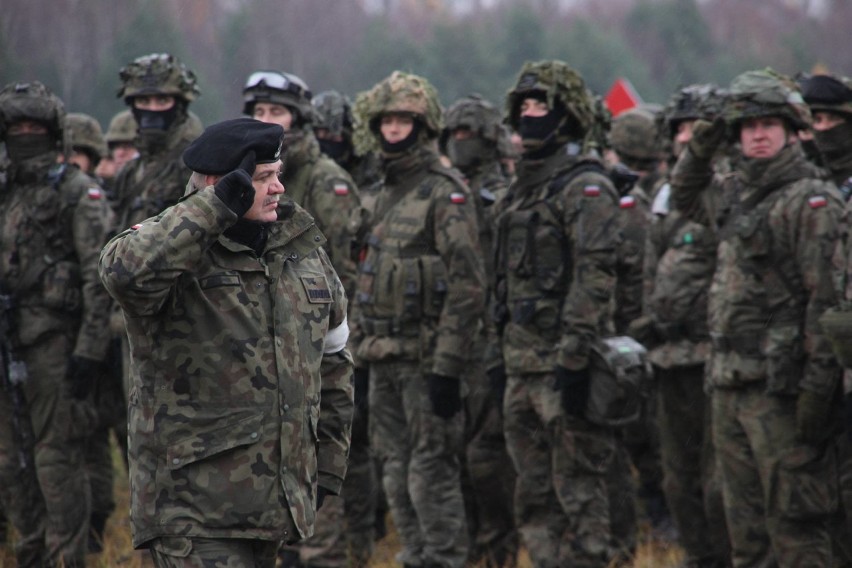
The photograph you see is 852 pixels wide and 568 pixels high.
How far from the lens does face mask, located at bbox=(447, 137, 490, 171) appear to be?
10.2 metres

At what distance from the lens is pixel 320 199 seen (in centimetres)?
841

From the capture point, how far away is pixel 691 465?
8555 millimetres

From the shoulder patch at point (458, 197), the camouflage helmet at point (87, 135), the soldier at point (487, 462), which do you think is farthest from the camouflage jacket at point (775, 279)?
the camouflage helmet at point (87, 135)

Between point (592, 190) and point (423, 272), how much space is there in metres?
1.15

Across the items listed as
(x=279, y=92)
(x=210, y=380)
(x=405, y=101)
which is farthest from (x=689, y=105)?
(x=210, y=380)

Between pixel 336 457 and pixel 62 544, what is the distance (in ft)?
11.3

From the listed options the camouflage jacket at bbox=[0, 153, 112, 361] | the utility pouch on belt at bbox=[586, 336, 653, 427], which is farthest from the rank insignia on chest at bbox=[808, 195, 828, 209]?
the camouflage jacket at bbox=[0, 153, 112, 361]

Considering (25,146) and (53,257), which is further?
(25,146)

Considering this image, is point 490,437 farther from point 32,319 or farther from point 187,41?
point 187,41

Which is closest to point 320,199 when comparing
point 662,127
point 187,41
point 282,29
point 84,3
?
point 662,127

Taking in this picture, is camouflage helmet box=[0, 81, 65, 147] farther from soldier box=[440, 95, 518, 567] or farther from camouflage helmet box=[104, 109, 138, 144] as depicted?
camouflage helmet box=[104, 109, 138, 144]

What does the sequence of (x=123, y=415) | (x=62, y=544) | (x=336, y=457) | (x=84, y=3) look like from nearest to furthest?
(x=336, y=457) < (x=62, y=544) < (x=123, y=415) < (x=84, y=3)

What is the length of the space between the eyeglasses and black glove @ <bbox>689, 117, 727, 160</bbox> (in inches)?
94.2

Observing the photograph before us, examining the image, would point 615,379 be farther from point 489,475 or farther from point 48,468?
point 48,468
